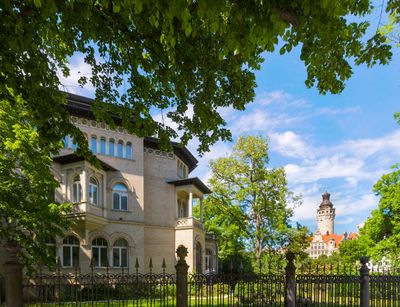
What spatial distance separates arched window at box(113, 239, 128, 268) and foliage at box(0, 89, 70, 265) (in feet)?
35.9

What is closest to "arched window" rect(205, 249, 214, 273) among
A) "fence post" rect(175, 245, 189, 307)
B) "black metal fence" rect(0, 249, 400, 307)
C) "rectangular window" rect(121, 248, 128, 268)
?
"rectangular window" rect(121, 248, 128, 268)

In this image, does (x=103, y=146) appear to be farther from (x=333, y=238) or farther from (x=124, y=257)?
(x=333, y=238)

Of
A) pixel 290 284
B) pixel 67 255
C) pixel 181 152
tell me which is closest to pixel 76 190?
pixel 67 255

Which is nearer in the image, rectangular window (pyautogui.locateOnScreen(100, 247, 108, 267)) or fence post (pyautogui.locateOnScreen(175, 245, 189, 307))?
fence post (pyautogui.locateOnScreen(175, 245, 189, 307))

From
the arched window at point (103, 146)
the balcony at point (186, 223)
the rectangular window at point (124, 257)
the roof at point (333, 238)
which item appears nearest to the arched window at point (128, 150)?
the arched window at point (103, 146)

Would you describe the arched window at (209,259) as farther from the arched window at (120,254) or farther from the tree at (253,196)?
the arched window at (120,254)

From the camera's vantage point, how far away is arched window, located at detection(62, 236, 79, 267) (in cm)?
2292

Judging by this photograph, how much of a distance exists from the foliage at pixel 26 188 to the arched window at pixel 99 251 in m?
9.75

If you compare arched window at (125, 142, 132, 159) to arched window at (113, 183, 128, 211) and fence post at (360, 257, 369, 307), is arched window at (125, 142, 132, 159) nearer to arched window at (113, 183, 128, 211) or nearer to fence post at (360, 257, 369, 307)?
arched window at (113, 183, 128, 211)

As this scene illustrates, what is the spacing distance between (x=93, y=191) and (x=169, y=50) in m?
19.1

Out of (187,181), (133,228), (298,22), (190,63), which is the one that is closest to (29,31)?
(190,63)

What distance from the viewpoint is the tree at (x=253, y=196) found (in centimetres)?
3206

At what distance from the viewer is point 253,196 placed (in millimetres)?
32500

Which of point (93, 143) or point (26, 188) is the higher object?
point (93, 143)
